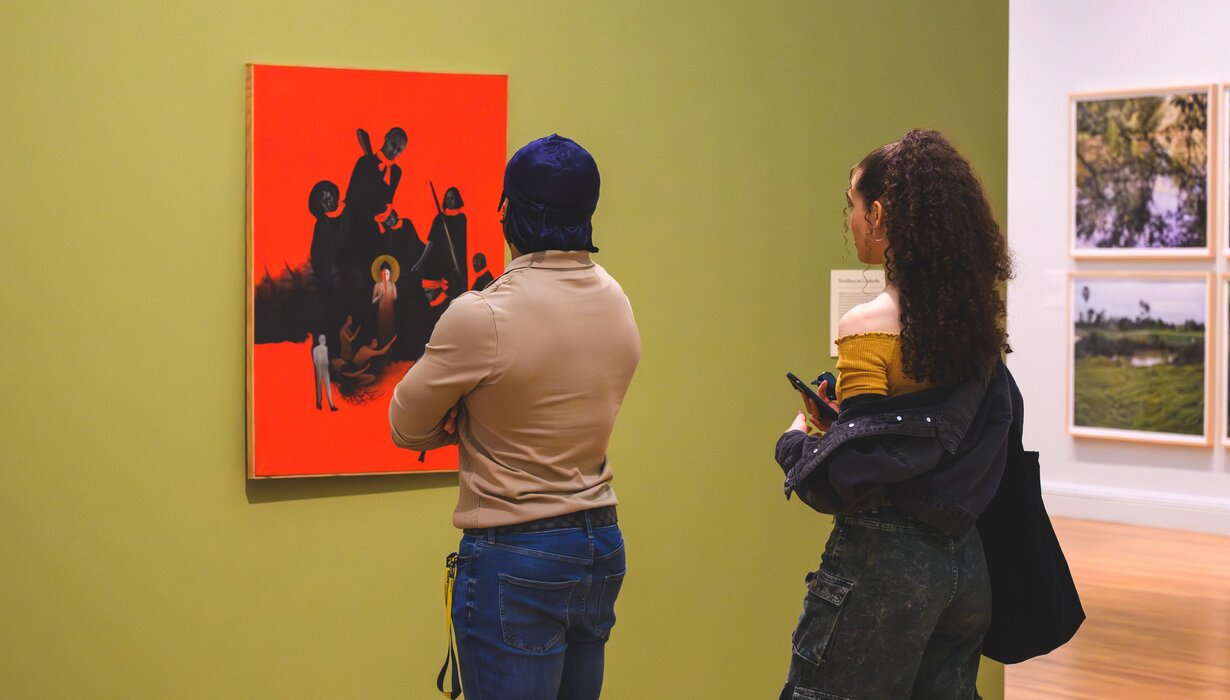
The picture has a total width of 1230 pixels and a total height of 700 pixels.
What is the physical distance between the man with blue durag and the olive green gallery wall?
4.24 ft

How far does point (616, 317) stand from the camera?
2.48 meters

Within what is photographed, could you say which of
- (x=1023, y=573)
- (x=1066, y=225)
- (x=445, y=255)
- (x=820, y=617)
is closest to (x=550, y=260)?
(x=820, y=617)

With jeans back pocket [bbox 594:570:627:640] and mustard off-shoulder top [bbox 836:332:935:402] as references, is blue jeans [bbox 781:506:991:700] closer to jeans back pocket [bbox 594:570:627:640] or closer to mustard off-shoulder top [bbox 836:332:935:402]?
mustard off-shoulder top [bbox 836:332:935:402]

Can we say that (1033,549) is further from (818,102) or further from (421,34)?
(421,34)

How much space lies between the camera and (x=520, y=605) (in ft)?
7.80

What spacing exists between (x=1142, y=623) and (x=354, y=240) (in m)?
5.10

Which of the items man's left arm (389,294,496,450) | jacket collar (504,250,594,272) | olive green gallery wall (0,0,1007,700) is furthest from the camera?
olive green gallery wall (0,0,1007,700)

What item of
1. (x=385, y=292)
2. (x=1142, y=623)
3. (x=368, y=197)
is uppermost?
(x=368, y=197)

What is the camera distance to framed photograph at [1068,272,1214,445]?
8.79 meters

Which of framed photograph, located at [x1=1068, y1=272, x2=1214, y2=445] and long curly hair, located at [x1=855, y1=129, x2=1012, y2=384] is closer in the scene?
long curly hair, located at [x1=855, y1=129, x2=1012, y2=384]

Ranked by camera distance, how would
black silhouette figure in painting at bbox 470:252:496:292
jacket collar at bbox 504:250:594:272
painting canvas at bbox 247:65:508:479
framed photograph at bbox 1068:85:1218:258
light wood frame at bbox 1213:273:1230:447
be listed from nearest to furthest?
jacket collar at bbox 504:250:594:272 → painting canvas at bbox 247:65:508:479 → black silhouette figure in painting at bbox 470:252:496:292 → light wood frame at bbox 1213:273:1230:447 → framed photograph at bbox 1068:85:1218:258

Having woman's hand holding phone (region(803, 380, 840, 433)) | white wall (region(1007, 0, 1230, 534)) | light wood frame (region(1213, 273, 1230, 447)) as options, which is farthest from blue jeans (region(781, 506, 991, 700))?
light wood frame (region(1213, 273, 1230, 447))

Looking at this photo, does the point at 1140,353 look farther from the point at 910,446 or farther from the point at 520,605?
the point at 520,605

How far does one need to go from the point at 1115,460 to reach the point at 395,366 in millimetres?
7266
